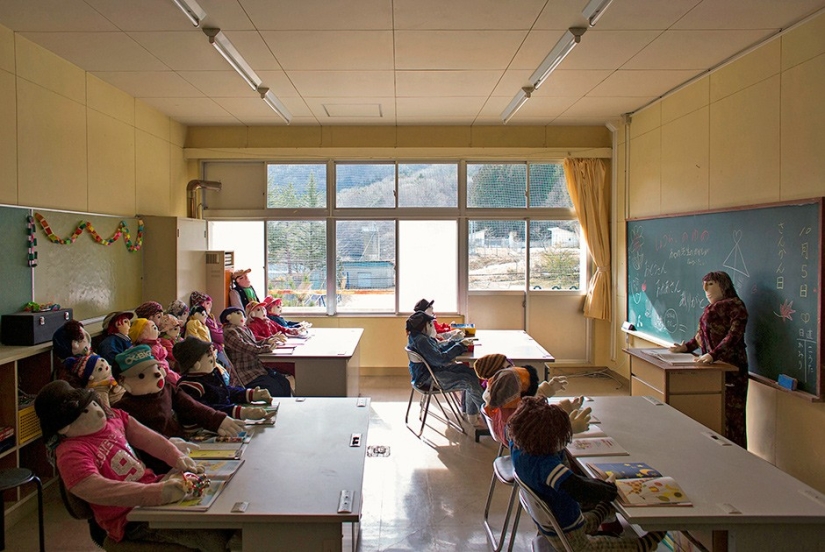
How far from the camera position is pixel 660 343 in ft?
15.2

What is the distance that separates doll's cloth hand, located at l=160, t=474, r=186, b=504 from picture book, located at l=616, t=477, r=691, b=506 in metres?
1.50

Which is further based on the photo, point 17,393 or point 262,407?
point 17,393

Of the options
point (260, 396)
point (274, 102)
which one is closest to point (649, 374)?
point (260, 396)

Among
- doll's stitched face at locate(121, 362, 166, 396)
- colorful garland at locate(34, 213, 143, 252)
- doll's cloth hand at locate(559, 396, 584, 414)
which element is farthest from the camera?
colorful garland at locate(34, 213, 143, 252)

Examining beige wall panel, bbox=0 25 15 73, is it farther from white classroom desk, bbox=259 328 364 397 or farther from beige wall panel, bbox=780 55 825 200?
beige wall panel, bbox=780 55 825 200

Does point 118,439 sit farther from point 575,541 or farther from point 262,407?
point 575,541

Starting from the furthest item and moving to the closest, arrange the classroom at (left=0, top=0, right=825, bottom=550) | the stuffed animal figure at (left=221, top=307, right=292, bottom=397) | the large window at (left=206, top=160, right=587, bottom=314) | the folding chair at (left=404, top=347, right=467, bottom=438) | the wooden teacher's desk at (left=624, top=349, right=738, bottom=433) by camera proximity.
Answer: the large window at (left=206, top=160, right=587, bottom=314), the folding chair at (left=404, top=347, right=467, bottom=438), the stuffed animal figure at (left=221, top=307, right=292, bottom=397), the wooden teacher's desk at (left=624, top=349, right=738, bottom=433), the classroom at (left=0, top=0, right=825, bottom=550)

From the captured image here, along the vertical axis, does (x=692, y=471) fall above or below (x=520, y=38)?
below

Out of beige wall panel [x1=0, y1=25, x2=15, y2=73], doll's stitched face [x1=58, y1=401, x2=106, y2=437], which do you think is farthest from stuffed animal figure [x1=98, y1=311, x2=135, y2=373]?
beige wall panel [x1=0, y1=25, x2=15, y2=73]

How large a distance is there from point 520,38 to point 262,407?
9.49ft

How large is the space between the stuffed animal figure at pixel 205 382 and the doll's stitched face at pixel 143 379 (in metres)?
0.27

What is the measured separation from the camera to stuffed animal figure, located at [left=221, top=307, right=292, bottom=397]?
3.88 metres

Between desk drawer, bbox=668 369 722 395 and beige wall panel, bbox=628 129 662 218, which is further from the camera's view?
beige wall panel, bbox=628 129 662 218

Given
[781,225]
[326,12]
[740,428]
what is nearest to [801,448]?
[740,428]
